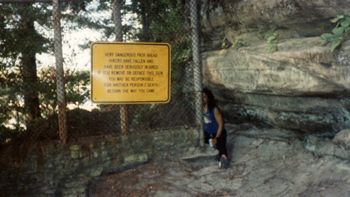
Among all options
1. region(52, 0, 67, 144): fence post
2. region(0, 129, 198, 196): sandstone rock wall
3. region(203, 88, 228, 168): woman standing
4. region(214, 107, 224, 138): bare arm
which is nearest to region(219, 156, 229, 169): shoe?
region(203, 88, 228, 168): woman standing

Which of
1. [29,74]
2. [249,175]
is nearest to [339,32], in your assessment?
[249,175]

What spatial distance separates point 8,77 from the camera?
7.20 m

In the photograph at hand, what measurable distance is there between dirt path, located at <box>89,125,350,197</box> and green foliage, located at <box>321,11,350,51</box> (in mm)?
1757

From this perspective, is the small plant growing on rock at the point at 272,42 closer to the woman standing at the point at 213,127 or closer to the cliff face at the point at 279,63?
the cliff face at the point at 279,63

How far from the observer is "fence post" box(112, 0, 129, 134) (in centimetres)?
713

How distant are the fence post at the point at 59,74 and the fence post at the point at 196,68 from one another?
2.44 m

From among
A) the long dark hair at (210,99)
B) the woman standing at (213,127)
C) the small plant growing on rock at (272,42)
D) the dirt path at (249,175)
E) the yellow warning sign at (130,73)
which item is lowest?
the dirt path at (249,175)

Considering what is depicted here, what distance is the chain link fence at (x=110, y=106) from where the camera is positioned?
275 inches

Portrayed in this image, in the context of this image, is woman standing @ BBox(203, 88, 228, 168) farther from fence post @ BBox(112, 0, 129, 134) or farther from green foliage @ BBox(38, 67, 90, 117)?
green foliage @ BBox(38, 67, 90, 117)

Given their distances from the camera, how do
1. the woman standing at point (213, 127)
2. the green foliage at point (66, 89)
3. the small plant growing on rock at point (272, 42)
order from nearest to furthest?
the small plant growing on rock at point (272, 42) < the green foliage at point (66, 89) < the woman standing at point (213, 127)

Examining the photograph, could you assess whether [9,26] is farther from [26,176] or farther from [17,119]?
[26,176]

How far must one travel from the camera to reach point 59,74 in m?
6.81

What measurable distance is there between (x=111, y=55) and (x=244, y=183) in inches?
122

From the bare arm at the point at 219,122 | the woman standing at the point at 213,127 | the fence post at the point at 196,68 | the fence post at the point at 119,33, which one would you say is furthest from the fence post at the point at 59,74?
the bare arm at the point at 219,122
